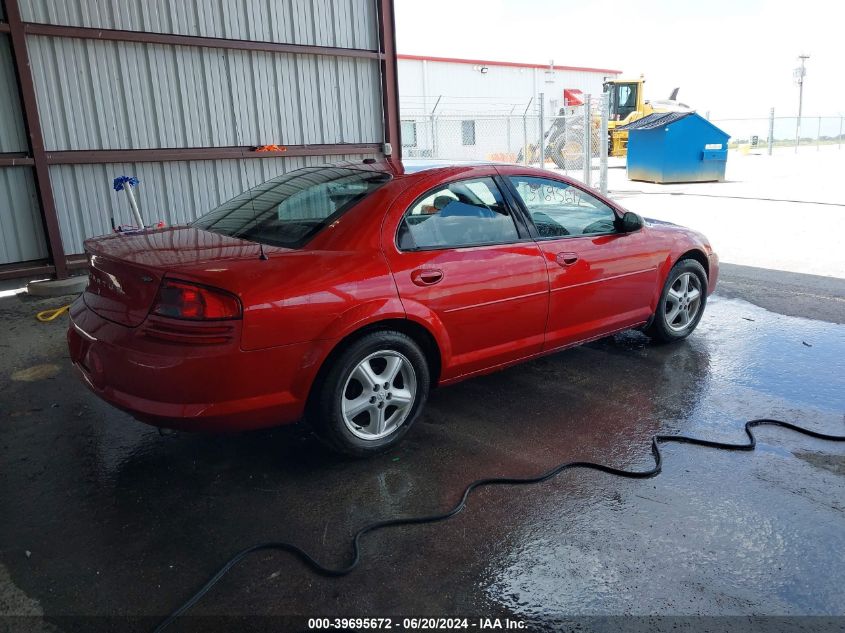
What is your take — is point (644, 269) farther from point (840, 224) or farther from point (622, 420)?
point (840, 224)

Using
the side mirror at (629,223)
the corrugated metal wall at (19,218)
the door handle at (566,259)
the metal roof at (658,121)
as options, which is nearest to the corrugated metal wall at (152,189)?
the corrugated metal wall at (19,218)

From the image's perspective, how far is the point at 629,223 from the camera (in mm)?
4641

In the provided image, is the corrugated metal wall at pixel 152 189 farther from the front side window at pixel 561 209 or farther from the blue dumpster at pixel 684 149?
the blue dumpster at pixel 684 149

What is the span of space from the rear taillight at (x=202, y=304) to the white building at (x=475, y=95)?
25428mm

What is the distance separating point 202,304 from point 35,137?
19.9ft

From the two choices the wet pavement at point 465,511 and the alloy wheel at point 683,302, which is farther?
the alloy wheel at point 683,302

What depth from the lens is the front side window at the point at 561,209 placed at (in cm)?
425

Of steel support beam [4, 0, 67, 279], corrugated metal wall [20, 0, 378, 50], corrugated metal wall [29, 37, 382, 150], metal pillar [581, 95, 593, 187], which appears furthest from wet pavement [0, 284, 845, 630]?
metal pillar [581, 95, 593, 187]

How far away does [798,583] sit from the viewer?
8.36ft

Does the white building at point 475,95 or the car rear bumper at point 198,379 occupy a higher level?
the white building at point 475,95

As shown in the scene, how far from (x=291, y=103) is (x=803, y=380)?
7535 millimetres

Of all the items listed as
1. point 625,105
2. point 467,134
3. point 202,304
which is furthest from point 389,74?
point 625,105

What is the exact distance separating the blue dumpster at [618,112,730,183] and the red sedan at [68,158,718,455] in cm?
1702

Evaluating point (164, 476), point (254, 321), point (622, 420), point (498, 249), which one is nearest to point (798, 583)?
point (622, 420)
